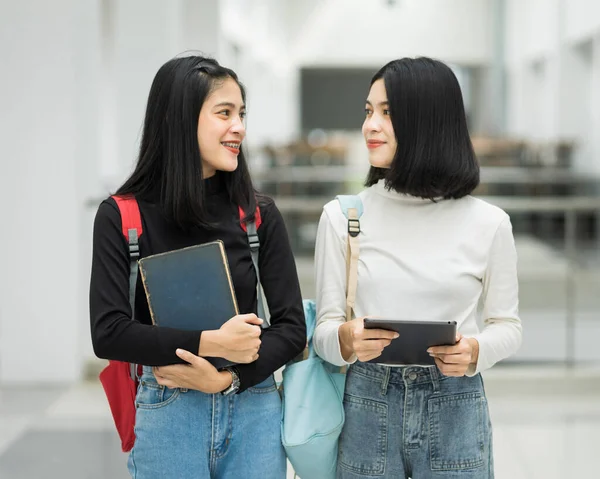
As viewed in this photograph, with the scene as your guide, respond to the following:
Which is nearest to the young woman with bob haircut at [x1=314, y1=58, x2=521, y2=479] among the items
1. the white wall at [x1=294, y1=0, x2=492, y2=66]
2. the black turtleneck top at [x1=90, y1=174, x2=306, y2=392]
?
the black turtleneck top at [x1=90, y1=174, x2=306, y2=392]

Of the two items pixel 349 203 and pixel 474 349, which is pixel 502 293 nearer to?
pixel 474 349

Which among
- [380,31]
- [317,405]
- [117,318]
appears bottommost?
[317,405]

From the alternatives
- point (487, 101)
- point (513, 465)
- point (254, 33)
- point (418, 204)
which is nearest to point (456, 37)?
point (487, 101)

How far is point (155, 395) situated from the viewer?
191 centimetres

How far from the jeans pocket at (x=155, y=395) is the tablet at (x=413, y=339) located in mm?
461

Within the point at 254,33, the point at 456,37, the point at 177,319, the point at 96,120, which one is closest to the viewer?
the point at 177,319

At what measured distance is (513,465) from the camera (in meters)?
4.15

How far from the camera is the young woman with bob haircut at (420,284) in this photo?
1.96 m

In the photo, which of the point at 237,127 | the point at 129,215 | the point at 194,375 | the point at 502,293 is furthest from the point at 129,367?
the point at 502,293

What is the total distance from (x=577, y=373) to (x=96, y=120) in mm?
3676

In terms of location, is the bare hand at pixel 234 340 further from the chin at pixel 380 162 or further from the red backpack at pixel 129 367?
the chin at pixel 380 162

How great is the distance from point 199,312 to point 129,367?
0.29 meters

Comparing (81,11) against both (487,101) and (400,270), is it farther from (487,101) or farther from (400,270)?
(487,101)

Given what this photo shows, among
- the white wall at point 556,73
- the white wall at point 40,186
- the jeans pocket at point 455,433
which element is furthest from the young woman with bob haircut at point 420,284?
the white wall at point 556,73
